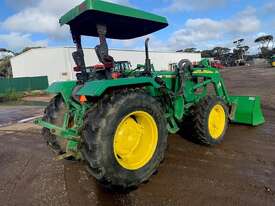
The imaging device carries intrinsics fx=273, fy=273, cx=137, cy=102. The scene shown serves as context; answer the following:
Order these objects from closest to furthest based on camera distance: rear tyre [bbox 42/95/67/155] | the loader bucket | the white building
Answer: rear tyre [bbox 42/95/67/155] < the loader bucket < the white building

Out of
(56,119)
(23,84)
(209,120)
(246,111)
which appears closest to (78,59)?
(56,119)

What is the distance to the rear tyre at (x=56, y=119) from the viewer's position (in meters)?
3.99

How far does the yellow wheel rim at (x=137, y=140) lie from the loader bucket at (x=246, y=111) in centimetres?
273

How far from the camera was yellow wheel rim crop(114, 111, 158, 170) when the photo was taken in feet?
11.3

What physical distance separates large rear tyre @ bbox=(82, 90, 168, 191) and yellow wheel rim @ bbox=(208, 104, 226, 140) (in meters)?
1.45

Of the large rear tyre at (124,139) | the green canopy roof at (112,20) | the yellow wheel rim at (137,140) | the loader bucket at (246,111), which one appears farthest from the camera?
the loader bucket at (246,111)

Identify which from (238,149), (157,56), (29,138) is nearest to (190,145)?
(238,149)

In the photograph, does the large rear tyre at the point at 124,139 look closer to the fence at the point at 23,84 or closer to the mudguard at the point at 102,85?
the mudguard at the point at 102,85

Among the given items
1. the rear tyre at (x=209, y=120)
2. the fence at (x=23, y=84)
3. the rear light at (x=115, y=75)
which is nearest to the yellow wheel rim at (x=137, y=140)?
the rear light at (x=115, y=75)

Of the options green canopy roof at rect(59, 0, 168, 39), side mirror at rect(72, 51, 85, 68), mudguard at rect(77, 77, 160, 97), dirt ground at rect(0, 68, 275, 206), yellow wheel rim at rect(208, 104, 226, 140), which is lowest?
dirt ground at rect(0, 68, 275, 206)

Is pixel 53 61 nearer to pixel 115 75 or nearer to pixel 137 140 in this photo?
pixel 115 75

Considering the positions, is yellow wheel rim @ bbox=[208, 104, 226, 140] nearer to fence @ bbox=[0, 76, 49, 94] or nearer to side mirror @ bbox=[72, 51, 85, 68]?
side mirror @ bbox=[72, 51, 85, 68]

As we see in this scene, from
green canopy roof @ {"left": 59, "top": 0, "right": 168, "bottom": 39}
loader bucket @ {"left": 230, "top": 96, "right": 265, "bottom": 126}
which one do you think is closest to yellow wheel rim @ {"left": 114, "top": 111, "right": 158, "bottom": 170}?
green canopy roof @ {"left": 59, "top": 0, "right": 168, "bottom": 39}

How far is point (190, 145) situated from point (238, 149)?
79 cm
